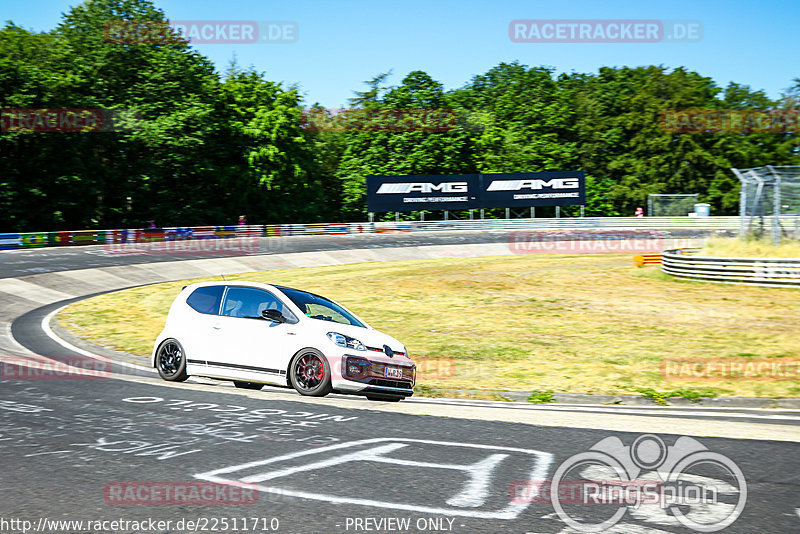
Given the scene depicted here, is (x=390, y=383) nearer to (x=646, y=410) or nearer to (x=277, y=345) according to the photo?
(x=277, y=345)

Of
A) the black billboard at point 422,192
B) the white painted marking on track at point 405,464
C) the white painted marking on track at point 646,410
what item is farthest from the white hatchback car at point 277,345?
the black billboard at point 422,192

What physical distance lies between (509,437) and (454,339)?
9.42 metres

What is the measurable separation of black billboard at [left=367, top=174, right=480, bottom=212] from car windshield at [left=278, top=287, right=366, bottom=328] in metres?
50.4

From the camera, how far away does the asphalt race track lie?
5.16m

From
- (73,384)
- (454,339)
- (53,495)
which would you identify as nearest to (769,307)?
(454,339)

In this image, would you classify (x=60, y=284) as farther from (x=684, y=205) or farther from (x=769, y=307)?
(x=684, y=205)

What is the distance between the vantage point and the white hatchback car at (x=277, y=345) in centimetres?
1010

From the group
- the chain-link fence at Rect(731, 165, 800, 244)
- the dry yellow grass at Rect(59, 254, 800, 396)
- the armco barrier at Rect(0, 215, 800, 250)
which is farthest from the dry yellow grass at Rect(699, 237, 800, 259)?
the armco barrier at Rect(0, 215, 800, 250)

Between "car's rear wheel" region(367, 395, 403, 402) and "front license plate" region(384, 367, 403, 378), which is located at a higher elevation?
"front license plate" region(384, 367, 403, 378)

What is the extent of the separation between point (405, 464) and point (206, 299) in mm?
5944

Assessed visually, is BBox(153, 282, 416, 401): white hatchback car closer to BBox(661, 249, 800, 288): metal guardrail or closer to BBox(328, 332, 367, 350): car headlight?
BBox(328, 332, 367, 350): car headlight

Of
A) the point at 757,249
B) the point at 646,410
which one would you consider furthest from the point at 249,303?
the point at 757,249

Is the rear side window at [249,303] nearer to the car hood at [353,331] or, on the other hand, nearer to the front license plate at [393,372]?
the car hood at [353,331]

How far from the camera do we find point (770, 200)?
26203 millimetres
